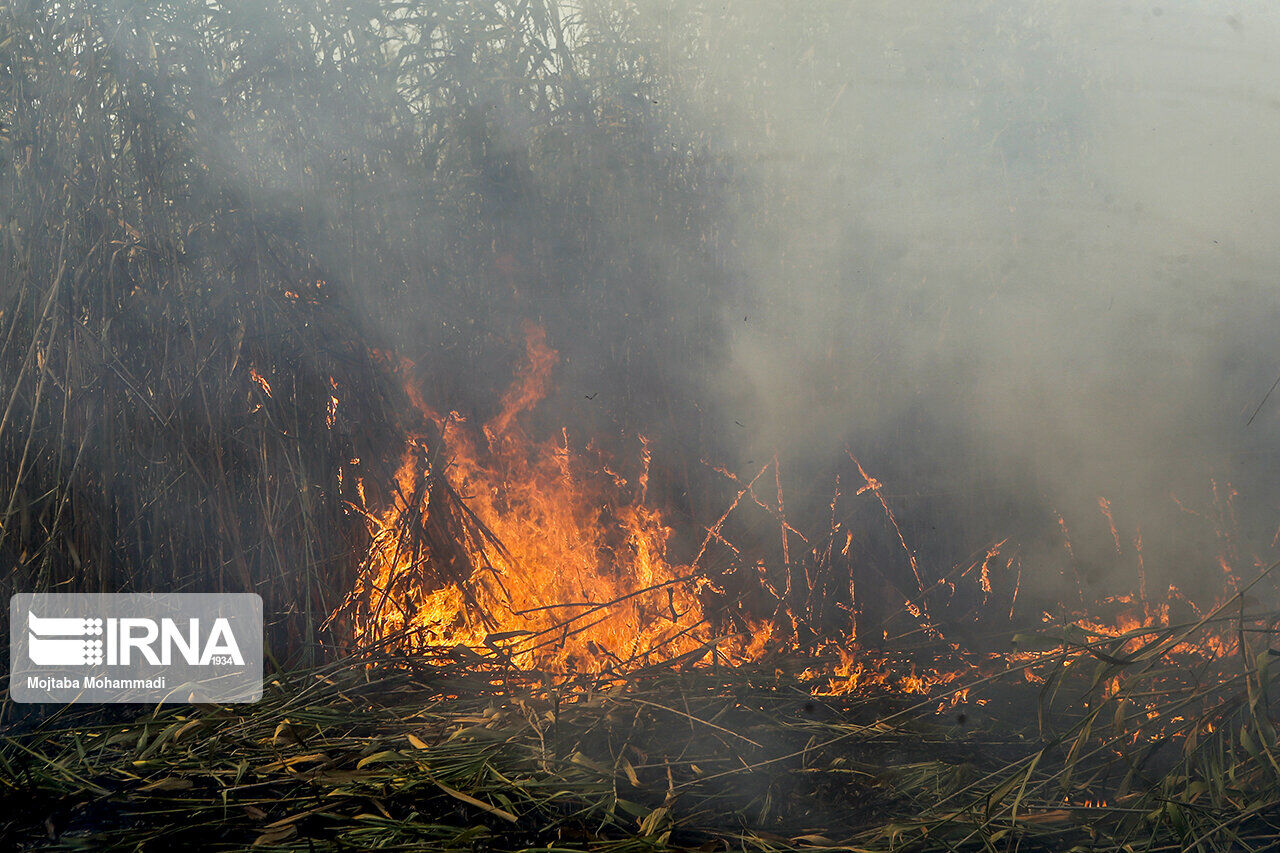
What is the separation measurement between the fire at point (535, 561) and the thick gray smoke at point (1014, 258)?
479mm

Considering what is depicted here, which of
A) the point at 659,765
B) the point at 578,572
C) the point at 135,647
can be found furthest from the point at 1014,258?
the point at 135,647

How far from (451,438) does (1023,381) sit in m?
1.75

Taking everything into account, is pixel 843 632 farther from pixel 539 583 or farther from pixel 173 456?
pixel 173 456

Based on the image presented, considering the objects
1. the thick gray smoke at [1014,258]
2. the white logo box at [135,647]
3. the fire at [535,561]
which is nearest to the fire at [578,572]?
the fire at [535,561]

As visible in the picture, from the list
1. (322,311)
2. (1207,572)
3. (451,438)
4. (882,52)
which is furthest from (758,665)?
(882,52)

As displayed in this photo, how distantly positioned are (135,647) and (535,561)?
1144mm

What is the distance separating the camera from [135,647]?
2309mm

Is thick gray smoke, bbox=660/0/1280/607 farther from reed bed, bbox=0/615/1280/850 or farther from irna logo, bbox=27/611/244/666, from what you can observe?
irna logo, bbox=27/611/244/666

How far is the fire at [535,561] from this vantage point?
8.14ft

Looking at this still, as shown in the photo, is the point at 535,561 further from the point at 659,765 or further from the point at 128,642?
the point at 128,642

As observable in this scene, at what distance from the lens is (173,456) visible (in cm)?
232

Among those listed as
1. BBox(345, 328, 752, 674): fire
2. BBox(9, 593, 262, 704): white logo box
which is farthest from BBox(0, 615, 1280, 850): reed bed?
BBox(345, 328, 752, 674): fire

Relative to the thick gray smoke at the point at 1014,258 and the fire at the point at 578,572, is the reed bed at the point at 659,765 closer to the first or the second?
the fire at the point at 578,572

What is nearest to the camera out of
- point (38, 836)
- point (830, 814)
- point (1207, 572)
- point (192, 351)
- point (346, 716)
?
point (38, 836)
